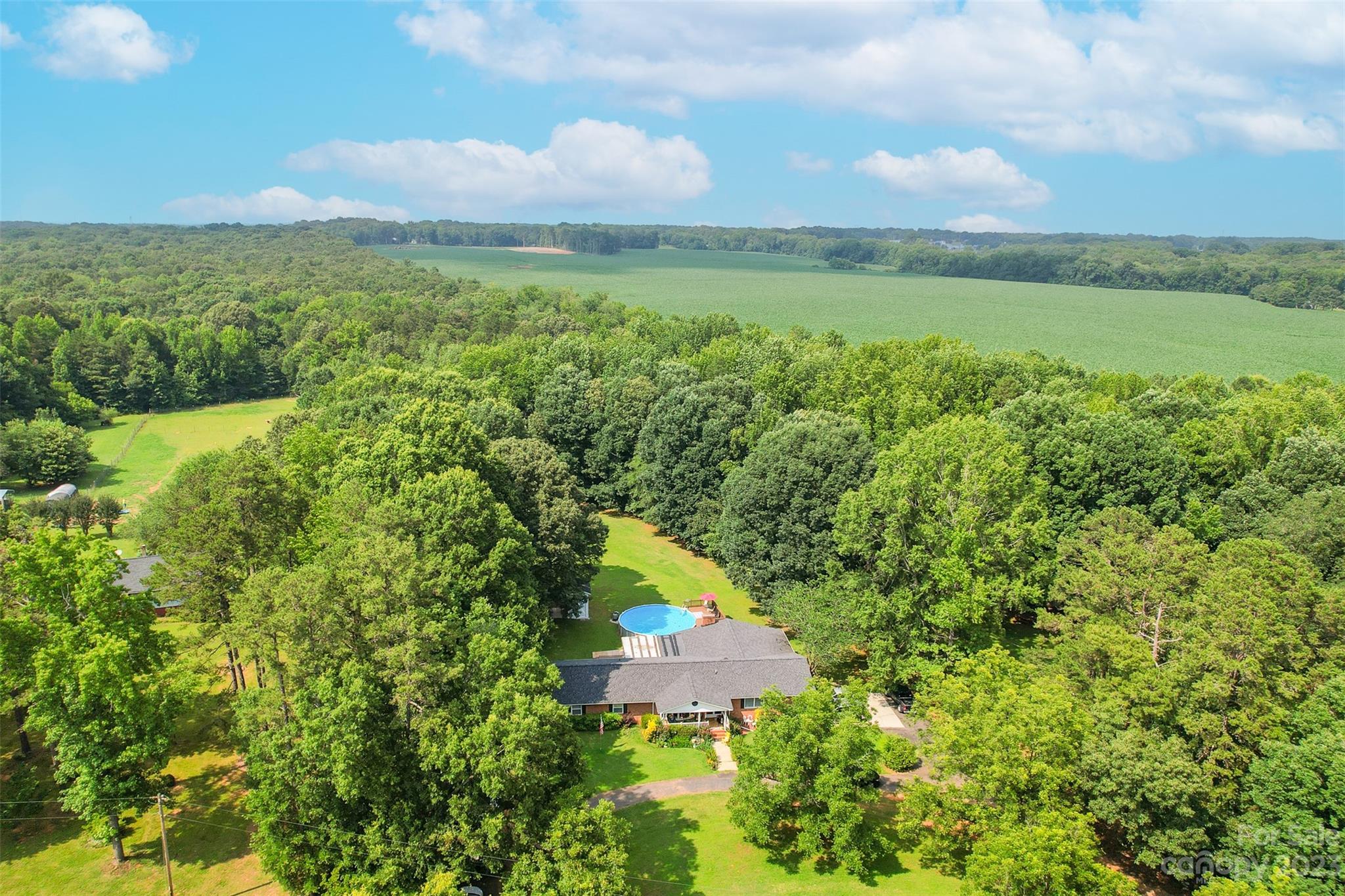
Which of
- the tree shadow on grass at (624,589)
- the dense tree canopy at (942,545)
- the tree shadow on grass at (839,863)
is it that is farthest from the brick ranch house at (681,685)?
the tree shadow on grass at (624,589)

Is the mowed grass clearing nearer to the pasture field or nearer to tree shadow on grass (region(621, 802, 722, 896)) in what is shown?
the pasture field

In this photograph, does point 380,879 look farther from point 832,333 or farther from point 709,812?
point 832,333

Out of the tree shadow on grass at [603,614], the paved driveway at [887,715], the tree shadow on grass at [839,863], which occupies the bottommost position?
the tree shadow on grass at [839,863]

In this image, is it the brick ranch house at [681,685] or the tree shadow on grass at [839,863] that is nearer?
the tree shadow on grass at [839,863]

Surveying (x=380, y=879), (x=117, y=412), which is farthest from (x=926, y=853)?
(x=117, y=412)

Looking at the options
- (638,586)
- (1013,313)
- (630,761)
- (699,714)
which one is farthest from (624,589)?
(1013,313)

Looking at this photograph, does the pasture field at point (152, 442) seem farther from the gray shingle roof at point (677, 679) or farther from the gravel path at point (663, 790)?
the gravel path at point (663, 790)

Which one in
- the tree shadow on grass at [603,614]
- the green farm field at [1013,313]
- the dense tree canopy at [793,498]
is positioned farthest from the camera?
the green farm field at [1013,313]
